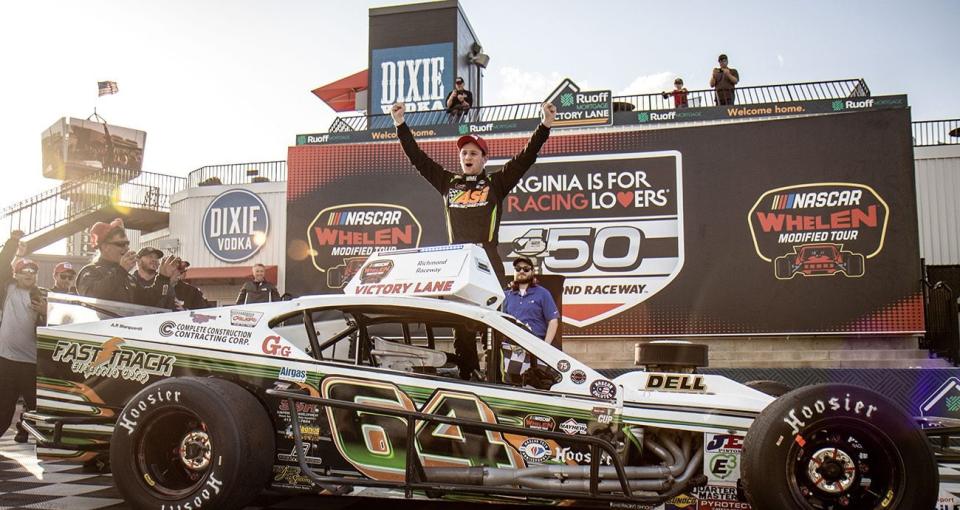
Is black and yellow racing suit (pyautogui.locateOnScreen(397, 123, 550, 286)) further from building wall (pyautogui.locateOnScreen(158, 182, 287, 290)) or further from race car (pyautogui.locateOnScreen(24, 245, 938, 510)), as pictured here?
building wall (pyautogui.locateOnScreen(158, 182, 287, 290))

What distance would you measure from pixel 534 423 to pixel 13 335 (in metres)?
5.33

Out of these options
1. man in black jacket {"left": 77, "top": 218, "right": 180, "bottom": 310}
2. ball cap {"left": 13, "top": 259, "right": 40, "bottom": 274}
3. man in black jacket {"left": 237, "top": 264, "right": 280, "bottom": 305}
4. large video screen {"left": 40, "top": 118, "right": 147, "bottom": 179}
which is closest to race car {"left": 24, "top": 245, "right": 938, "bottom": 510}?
man in black jacket {"left": 77, "top": 218, "right": 180, "bottom": 310}

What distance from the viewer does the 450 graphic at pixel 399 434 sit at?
3.39 metres

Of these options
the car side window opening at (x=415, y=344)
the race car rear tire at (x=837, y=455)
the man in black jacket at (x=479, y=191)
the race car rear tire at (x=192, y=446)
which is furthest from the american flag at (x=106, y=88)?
the race car rear tire at (x=837, y=455)

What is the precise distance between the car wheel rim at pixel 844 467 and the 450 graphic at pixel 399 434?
126 centimetres

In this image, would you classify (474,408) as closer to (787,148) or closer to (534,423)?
(534,423)

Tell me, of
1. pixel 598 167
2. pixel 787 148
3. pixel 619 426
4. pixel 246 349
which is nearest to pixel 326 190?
pixel 598 167

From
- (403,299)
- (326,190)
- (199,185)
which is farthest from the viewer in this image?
(199,185)

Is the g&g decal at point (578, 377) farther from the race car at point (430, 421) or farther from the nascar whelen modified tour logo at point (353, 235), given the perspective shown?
the nascar whelen modified tour logo at point (353, 235)

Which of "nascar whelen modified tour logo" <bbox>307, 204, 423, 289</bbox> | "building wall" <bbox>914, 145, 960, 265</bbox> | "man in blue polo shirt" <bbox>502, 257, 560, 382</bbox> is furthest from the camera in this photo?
"building wall" <bbox>914, 145, 960, 265</bbox>

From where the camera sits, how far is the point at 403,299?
3.66m

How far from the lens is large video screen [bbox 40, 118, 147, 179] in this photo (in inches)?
1171

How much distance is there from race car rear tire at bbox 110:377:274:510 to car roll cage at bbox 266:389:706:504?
197mm

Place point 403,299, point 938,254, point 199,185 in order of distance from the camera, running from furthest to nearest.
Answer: point 199,185, point 938,254, point 403,299
